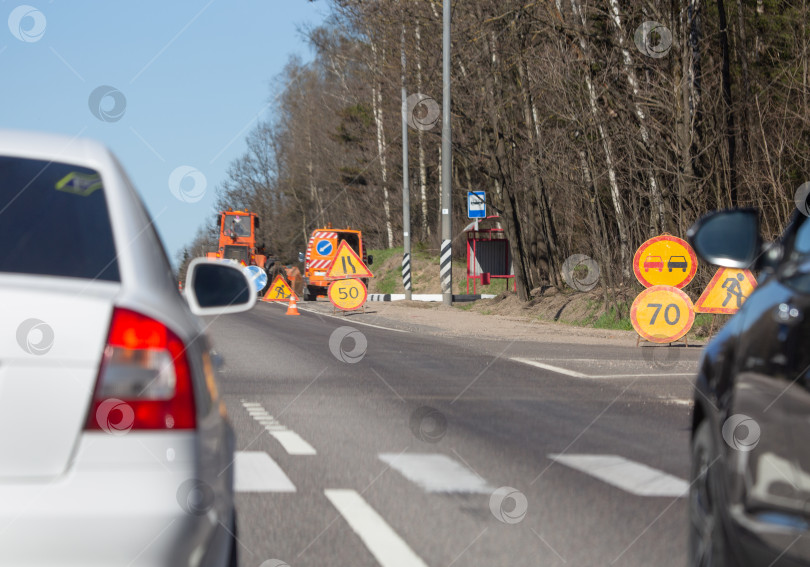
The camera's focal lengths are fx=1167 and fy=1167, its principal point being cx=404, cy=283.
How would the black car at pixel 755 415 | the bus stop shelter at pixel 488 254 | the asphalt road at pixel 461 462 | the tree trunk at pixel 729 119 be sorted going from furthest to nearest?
the bus stop shelter at pixel 488 254
the tree trunk at pixel 729 119
the asphalt road at pixel 461 462
the black car at pixel 755 415

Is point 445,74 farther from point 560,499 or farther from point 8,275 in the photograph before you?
point 8,275

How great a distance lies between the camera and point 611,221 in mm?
26938

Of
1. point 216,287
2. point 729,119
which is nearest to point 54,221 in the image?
point 216,287

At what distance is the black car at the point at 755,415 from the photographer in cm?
288

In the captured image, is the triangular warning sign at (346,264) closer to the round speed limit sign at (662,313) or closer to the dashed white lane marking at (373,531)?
the round speed limit sign at (662,313)

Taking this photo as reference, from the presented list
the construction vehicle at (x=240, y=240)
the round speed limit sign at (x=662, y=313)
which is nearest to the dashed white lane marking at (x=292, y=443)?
the round speed limit sign at (x=662, y=313)

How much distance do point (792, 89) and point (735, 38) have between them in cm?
422

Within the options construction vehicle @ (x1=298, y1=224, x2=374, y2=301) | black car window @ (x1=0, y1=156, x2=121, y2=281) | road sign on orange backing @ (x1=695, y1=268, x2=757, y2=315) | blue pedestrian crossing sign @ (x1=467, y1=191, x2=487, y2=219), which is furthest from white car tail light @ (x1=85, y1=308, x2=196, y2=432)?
construction vehicle @ (x1=298, y1=224, x2=374, y2=301)

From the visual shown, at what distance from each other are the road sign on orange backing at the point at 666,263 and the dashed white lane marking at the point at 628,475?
28.7ft

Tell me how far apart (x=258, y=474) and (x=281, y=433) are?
1618mm

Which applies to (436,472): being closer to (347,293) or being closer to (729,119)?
(729,119)

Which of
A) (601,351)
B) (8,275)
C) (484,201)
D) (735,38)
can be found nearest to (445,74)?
(484,201)

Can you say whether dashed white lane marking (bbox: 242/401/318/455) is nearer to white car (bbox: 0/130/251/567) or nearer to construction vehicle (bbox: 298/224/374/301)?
white car (bbox: 0/130/251/567)

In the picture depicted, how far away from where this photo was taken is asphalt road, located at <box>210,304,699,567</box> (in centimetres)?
497
